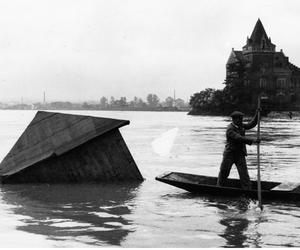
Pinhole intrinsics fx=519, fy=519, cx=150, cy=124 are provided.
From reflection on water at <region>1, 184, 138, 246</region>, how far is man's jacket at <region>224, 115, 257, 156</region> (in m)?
2.94

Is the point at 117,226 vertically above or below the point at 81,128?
below

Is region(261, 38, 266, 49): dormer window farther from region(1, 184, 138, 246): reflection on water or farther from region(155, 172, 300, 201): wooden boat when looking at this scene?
region(155, 172, 300, 201): wooden boat

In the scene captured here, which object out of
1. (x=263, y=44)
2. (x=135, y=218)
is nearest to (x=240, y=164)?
(x=135, y=218)

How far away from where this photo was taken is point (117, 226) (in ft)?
34.1

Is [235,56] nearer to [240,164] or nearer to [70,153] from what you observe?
[70,153]

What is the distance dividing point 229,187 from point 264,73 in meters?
118

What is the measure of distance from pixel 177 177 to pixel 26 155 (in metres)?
4.63

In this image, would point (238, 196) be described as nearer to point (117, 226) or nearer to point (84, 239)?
point (117, 226)

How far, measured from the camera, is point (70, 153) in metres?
15.4

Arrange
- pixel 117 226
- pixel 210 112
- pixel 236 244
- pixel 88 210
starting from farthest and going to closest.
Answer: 1. pixel 210 112
2. pixel 88 210
3. pixel 117 226
4. pixel 236 244

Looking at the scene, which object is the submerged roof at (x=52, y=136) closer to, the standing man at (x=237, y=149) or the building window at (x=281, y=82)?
the standing man at (x=237, y=149)

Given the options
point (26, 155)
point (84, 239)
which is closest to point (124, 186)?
point (26, 155)

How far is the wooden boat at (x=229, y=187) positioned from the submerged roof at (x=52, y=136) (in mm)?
2579

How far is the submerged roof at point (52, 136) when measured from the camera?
15.4m
